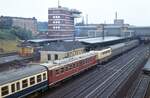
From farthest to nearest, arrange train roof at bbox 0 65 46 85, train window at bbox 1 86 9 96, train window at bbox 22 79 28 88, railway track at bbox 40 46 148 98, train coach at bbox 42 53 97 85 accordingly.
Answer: train coach at bbox 42 53 97 85 < railway track at bbox 40 46 148 98 < train window at bbox 22 79 28 88 < train roof at bbox 0 65 46 85 < train window at bbox 1 86 9 96

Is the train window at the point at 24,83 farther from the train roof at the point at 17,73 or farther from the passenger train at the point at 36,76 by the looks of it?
the train roof at the point at 17,73

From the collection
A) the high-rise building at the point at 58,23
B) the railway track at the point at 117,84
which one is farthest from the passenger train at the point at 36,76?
the high-rise building at the point at 58,23

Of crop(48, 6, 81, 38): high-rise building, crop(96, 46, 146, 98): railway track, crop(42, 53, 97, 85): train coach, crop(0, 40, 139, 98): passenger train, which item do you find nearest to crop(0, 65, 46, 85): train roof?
crop(0, 40, 139, 98): passenger train

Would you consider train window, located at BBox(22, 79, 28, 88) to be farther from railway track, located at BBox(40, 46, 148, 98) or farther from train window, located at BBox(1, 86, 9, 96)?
railway track, located at BBox(40, 46, 148, 98)

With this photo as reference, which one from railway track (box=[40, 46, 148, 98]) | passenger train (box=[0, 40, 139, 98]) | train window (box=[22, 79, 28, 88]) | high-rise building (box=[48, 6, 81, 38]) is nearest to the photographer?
passenger train (box=[0, 40, 139, 98])

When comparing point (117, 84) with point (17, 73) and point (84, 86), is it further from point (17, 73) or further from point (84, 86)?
point (17, 73)

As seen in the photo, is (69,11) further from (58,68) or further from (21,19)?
(58,68)

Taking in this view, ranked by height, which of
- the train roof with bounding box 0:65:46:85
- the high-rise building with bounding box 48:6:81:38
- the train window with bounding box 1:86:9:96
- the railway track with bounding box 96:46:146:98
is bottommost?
the railway track with bounding box 96:46:146:98

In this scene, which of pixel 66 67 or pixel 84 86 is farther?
pixel 66 67

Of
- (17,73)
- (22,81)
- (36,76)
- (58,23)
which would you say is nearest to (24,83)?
(22,81)

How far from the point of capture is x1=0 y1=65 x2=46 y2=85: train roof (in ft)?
66.8

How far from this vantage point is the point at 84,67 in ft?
129

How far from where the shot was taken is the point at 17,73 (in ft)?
72.9

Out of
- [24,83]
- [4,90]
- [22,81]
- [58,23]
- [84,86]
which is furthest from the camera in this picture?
[58,23]
